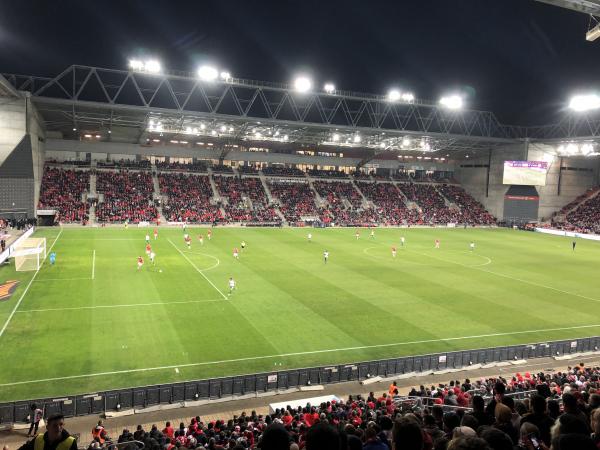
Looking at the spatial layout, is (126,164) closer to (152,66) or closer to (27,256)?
(152,66)

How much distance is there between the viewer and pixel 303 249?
155 ft

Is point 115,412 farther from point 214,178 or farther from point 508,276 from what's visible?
point 214,178

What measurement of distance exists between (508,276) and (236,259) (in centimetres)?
2245

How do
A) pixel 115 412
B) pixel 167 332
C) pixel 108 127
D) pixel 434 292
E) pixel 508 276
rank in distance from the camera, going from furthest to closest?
pixel 108 127, pixel 508 276, pixel 434 292, pixel 167 332, pixel 115 412

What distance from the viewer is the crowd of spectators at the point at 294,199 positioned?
71812 millimetres

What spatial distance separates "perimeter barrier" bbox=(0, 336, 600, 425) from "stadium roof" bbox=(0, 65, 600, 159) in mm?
38192

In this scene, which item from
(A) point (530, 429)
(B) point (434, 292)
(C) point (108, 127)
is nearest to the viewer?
(A) point (530, 429)

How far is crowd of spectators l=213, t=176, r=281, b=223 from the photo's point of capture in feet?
223

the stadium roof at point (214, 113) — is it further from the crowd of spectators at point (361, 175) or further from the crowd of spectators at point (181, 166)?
the crowd of spectators at point (361, 175)

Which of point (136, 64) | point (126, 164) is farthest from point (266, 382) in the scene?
point (126, 164)

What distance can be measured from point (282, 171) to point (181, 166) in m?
17.3

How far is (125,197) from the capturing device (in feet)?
216

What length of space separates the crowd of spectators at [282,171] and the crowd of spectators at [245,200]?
3.16 metres

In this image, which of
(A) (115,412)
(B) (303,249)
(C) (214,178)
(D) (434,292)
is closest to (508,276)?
(D) (434,292)
